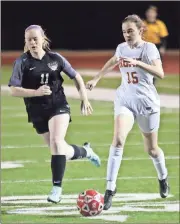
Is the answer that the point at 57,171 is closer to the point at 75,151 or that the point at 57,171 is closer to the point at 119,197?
the point at 75,151

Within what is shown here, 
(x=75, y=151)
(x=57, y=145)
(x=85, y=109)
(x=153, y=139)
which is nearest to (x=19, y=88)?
(x=85, y=109)

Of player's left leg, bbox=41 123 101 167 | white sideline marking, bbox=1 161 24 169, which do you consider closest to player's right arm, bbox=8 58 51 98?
player's left leg, bbox=41 123 101 167

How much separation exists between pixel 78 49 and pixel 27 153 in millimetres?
24782

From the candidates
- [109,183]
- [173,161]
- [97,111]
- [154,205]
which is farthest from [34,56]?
[97,111]

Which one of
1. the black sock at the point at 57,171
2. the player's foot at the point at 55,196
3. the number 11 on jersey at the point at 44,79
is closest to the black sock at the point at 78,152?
the black sock at the point at 57,171

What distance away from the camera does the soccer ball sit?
10070mm

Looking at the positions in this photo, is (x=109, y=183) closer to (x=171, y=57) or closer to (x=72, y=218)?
(x=72, y=218)

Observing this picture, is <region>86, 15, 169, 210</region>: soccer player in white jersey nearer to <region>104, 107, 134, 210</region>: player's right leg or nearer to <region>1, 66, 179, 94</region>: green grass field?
<region>104, 107, 134, 210</region>: player's right leg

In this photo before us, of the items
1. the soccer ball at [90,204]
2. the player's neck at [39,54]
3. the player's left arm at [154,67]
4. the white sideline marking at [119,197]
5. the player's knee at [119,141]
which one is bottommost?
the white sideline marking at [119,197]

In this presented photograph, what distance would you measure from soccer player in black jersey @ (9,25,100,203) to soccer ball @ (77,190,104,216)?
0.26 m

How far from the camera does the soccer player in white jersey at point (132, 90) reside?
989 cm

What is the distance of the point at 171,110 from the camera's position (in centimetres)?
2177

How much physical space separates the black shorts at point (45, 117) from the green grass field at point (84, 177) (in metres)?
1.04

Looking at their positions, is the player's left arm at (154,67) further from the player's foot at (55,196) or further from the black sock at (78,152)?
the black sock at (78,152)
